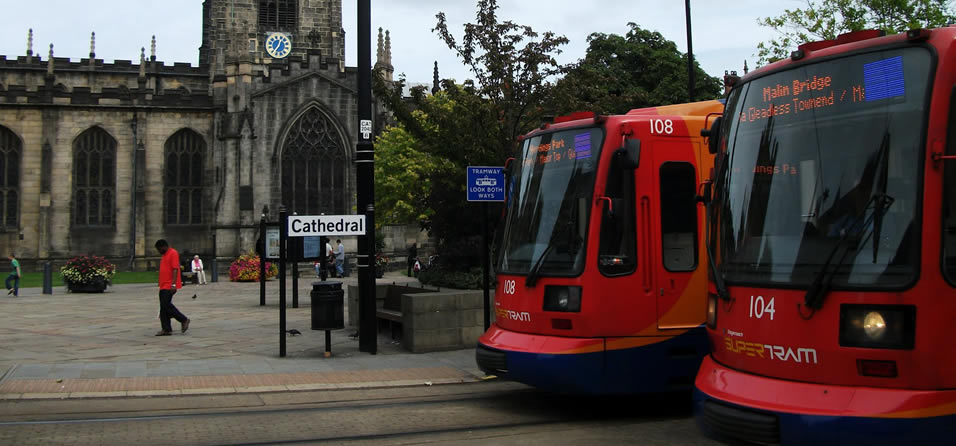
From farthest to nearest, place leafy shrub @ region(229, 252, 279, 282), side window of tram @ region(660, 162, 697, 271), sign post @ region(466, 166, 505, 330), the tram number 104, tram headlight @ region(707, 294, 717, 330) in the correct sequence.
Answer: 1. leafy shrub @ region(229, 252, 279, 282)
2. sign post @ region(466, 166, 505, 330)
3. side window of tram @ region(660, 162, 697, 271)
4. tram headlight @ region(707, 294, 717, 330)
5. the tram number 104

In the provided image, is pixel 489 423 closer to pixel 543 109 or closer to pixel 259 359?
pixel 259 359

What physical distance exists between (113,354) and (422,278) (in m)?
5.24

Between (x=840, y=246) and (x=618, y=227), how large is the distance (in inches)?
127

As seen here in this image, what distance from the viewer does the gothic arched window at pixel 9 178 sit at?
46000 millimetres

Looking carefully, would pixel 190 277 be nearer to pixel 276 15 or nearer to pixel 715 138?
pixel 276 15

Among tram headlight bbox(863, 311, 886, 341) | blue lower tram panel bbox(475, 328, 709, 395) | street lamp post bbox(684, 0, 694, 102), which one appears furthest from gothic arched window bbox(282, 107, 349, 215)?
tram headlight bbox(863, 311, 886, 341)

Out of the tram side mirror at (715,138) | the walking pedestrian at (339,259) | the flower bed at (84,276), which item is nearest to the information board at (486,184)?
the tram side mirror at (715,138)

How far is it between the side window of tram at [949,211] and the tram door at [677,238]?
3.59 meters

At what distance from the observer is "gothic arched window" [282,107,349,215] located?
44.9 meters

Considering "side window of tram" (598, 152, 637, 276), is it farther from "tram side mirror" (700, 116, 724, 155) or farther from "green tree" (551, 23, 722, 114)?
"green tree" (551, 23, 722, 114)

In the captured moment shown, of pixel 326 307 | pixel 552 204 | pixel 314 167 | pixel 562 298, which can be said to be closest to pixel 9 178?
pixel 314 167

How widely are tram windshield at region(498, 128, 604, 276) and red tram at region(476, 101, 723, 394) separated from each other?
0.01m

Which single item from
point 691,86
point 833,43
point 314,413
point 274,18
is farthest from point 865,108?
point 274,18

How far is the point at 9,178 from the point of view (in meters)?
46.3
